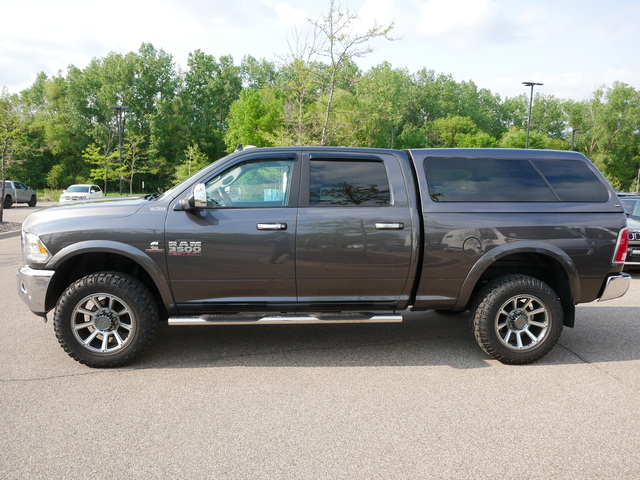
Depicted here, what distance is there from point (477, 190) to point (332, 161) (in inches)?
55.0

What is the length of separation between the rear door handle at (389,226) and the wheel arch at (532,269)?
2.60ft

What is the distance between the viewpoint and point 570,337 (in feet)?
19.1

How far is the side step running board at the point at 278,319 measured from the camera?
15.0 ft

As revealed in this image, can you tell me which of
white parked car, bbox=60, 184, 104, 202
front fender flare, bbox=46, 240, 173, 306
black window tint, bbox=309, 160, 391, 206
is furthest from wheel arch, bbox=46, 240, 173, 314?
white parked car, bbox=60, 184, 104, 202

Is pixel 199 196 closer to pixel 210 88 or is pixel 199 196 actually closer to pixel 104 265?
pixel 104 265

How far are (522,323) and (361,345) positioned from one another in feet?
5.21

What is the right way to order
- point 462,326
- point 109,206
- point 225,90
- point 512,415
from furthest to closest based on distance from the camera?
point 225,90, point 462,326, point 109,206, point 512,415

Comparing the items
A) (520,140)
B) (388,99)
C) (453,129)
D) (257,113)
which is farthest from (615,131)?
(257,113)

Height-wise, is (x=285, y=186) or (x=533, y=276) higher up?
(x=285, y=186)

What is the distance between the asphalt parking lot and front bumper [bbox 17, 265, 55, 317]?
536 millimetres

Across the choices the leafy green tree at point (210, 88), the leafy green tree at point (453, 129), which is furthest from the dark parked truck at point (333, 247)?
the leafy green tree at point (453, 129)

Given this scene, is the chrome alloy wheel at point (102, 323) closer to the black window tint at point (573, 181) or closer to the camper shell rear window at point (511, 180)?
the camper shell rear window at point (511, 180)

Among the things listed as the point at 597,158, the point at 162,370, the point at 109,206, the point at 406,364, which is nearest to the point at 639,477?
the point at 406,364

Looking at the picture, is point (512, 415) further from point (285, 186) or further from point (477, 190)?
point (285, 186)
